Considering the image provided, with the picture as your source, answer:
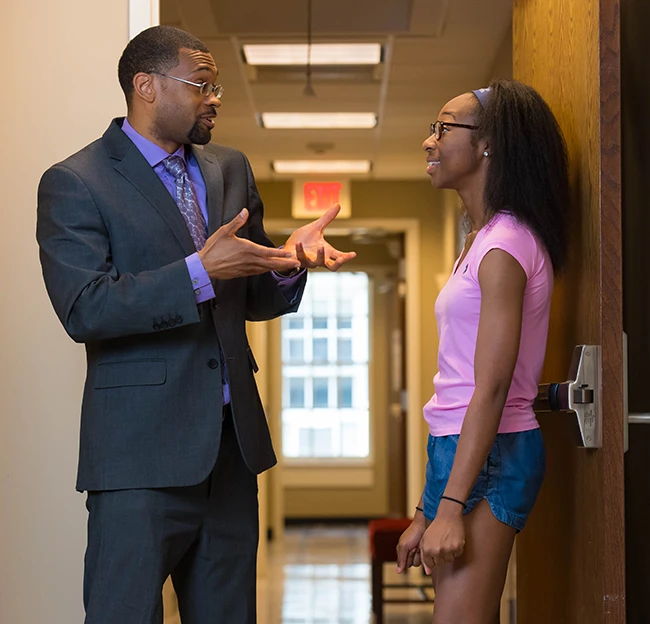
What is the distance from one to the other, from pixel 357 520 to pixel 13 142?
27.8 ft

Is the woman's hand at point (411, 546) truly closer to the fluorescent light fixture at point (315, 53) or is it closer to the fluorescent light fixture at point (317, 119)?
the fluorescent light fixture at point (315, 53)

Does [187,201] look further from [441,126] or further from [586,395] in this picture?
[586,395]

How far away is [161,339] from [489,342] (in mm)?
653

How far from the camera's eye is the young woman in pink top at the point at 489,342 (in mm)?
1701

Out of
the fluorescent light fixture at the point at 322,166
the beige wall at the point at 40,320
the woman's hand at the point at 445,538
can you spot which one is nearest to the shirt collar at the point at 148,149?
the beige wall at the point at 40,320

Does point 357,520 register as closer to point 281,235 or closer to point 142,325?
point 281,235

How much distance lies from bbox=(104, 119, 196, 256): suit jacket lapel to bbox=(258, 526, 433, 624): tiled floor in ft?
13.2

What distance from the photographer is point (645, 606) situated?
2.02m

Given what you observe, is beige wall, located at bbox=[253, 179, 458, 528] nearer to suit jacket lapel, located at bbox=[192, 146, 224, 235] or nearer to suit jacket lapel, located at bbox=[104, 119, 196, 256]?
suit jacket lapel, located at bbox=[192, 146, 224, 235]

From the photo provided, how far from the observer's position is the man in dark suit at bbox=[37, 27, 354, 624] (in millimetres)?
1813

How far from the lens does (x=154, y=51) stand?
80.0 inches

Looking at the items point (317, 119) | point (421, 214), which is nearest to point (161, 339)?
point (317, 119)

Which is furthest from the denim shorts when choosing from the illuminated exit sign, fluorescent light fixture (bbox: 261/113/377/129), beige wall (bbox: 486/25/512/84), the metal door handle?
the illuminated exit sign

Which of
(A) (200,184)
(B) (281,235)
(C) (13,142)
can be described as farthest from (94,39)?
(B) (281,235)
